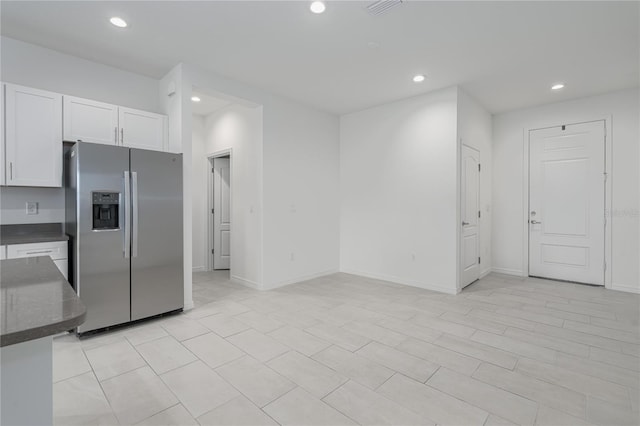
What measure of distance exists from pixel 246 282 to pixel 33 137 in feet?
9.89

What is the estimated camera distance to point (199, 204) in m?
5.87

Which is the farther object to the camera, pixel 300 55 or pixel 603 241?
pixel 603 241

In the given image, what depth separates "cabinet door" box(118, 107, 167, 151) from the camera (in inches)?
133

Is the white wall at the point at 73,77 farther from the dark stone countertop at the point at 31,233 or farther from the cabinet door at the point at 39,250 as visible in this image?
the cabinet door at the point at 39,250

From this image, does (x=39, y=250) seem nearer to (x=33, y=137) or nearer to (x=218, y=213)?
(x=33, y=137)

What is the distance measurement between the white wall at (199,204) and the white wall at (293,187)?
1.59 meters

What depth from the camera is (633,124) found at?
4352mm

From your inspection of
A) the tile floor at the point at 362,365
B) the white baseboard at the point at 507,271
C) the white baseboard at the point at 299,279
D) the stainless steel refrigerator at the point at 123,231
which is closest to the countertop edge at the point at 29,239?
the stainless steel refrigerator at the point at 123,231

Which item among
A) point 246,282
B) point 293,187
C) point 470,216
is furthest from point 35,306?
point 470,216

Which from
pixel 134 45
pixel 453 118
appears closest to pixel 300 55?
pixel 134 45

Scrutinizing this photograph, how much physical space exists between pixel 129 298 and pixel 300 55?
310cm

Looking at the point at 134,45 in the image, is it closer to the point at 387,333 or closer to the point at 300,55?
the point at 300,55

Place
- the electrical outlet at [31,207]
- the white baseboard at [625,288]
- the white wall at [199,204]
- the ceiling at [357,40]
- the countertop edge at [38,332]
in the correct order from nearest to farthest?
1. the countertop edge at [38,332]
2. the ceiling at [357,40]
3. the electrical outlet at [31,207]
4. the white baseboard at [625,288]
5. the white wall at [199,204]

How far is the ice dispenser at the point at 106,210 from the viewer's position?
2.91 meters
